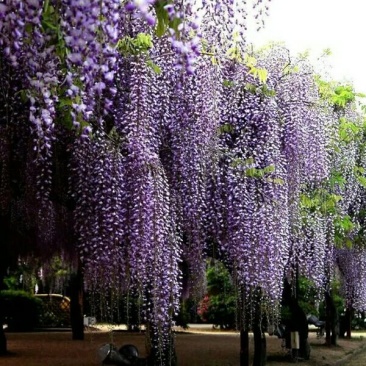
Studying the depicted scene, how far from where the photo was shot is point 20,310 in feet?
82.3

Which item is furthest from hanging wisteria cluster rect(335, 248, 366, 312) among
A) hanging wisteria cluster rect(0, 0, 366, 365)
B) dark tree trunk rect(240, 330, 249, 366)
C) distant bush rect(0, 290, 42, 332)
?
distant bush rect(0, 290, 42, 332)

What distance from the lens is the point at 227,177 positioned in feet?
28.5

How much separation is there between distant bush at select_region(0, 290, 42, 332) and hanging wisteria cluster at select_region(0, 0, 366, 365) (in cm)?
1488

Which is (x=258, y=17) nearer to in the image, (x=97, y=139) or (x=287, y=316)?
(x=97, y=139)

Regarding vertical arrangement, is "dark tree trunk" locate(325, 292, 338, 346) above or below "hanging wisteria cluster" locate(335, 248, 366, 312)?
below

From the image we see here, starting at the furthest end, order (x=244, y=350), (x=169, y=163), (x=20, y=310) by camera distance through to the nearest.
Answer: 1. (x=20, y=310)
2. (x=244, y=350)
3. (x=169, y=163)

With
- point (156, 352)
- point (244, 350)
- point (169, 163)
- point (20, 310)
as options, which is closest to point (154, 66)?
point (169, 163)

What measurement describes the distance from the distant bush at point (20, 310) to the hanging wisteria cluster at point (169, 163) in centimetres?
1488

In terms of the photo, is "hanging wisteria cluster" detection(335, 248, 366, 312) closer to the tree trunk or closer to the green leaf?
the tree trunk

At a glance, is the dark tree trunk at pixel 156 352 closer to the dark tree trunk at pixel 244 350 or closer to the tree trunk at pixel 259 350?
the dark tree trunk at pixel 244 350

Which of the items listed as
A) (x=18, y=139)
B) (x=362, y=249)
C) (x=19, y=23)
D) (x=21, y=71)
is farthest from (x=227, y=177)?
(x=362, y=249)

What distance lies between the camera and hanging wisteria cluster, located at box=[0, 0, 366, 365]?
7.09 meters

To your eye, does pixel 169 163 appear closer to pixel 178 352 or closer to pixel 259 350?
pixel 259 350

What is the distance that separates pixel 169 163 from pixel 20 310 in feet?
60.7
